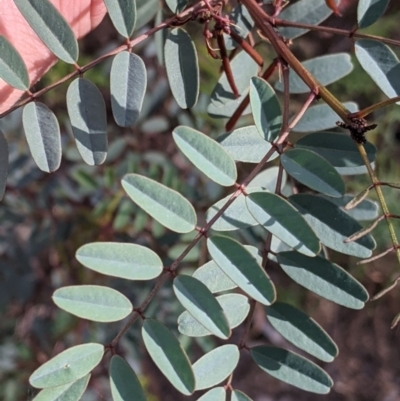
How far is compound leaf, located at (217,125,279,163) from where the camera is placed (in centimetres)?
92

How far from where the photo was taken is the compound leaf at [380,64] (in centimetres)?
93

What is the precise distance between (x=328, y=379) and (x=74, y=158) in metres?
1.29

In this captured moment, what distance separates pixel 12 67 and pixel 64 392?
538 millimetres

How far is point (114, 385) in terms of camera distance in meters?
0.88

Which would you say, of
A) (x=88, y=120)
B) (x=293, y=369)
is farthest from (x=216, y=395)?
(x=88, y=120)

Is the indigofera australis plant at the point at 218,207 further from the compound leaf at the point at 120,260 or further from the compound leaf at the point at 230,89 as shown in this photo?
the compound leaf at the point at 230,89

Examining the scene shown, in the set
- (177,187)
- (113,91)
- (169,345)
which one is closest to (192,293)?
(169,345)

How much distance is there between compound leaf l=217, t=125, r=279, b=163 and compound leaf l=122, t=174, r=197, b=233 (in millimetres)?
124

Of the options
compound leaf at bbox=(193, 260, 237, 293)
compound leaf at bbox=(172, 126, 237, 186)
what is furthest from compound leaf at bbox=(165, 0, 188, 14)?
compound leaf at bbox=(193, 260, 237, 293)

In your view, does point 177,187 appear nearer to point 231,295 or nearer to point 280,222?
point 231,295

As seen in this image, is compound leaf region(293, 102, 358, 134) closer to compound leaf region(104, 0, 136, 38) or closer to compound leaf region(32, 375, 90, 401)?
compound leaf region(104, 0, 136, 38)

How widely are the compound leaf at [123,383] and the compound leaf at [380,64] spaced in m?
0.64

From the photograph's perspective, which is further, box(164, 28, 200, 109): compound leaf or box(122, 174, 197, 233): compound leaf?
box(164, 28, 200, 109): compound leaf

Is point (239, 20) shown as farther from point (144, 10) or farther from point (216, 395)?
point (216, 395)
